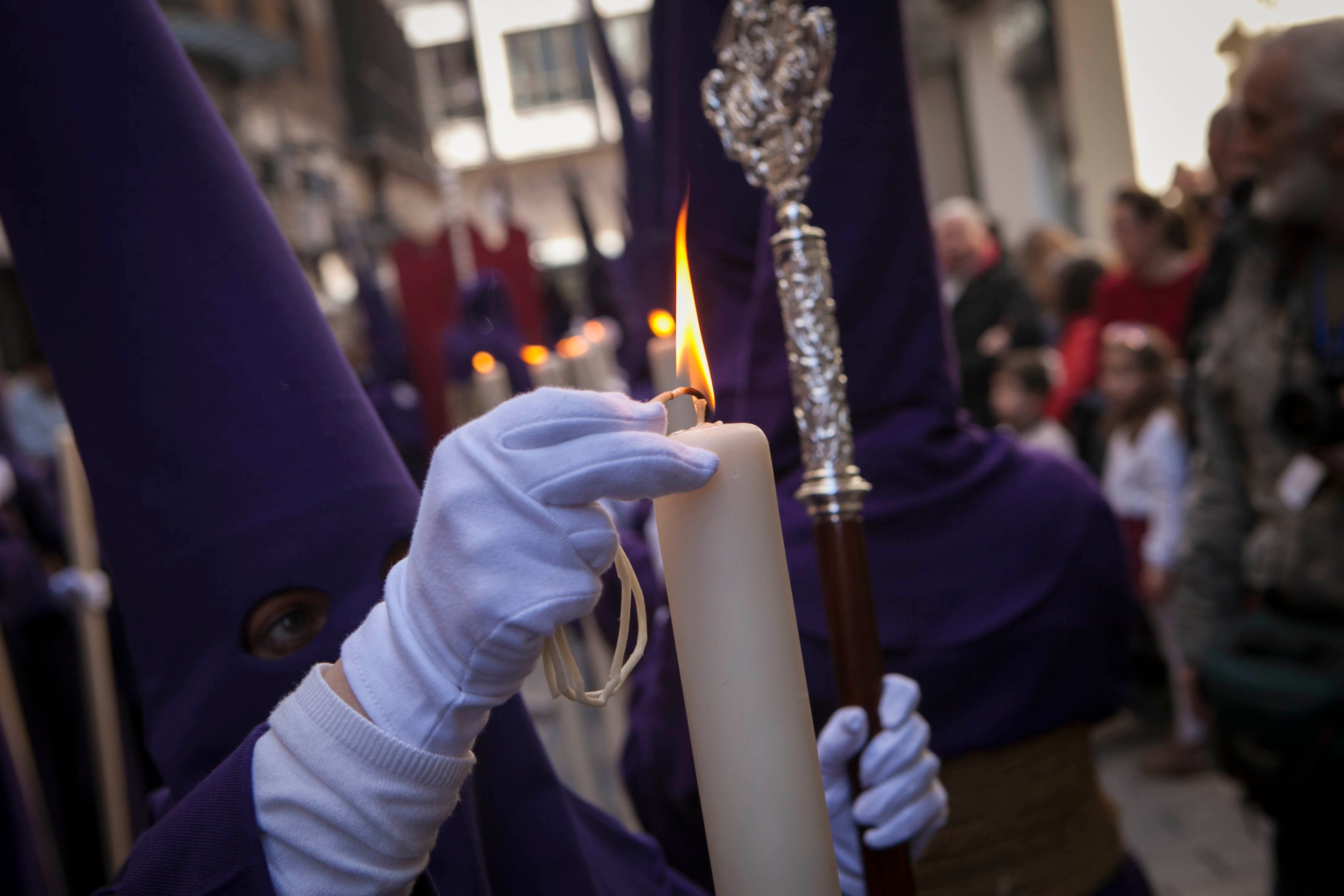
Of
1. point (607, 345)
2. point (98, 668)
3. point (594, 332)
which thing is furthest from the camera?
point (607, 345)

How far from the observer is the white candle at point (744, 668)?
1.98 feet

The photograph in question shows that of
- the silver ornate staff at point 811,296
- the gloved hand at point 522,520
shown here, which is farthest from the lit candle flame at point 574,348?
the gloved hand at point 522,520

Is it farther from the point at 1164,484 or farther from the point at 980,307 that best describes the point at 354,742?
the point at 980,307

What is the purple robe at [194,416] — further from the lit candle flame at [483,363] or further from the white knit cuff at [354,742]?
the lit candle flame at [483,363]

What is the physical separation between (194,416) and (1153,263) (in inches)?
147

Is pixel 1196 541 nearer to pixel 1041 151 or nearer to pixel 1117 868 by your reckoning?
pixel 1117 868

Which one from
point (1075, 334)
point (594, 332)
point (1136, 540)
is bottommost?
point (1136, 540)

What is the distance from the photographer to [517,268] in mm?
5258

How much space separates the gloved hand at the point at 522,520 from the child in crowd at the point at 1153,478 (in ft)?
10.6

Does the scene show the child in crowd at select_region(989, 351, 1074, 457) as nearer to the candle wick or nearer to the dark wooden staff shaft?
the dark wooden staff shaft

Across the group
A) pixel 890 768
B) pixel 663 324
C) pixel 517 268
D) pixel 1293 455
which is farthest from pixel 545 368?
pixel 890 768

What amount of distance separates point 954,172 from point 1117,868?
14297 mm

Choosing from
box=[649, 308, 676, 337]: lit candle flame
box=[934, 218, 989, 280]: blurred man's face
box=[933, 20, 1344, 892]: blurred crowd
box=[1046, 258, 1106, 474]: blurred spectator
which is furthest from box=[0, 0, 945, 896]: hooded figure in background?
box=[934, 218, 989, 280]: blurred man's face

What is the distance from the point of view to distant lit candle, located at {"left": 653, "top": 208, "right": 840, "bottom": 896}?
1.98 ft
